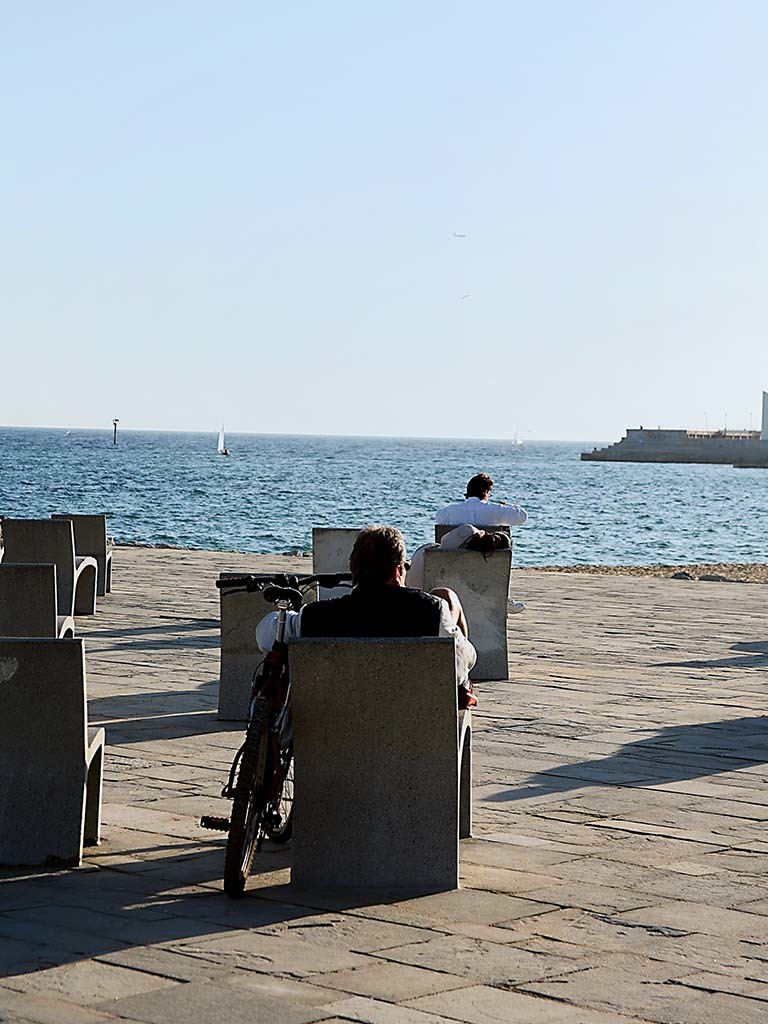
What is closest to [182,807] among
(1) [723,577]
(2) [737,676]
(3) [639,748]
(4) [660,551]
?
(3) [639,748]

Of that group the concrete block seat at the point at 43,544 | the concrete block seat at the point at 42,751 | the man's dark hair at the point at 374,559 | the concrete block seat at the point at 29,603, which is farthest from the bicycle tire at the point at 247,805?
the concrete block seat at the point at 43,544

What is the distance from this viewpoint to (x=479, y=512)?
12.2m

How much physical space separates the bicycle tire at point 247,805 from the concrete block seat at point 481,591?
566 cm

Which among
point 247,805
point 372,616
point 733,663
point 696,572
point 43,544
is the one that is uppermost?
point 372,616

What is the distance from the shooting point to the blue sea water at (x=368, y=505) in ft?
153

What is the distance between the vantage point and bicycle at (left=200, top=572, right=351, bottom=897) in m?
5.44

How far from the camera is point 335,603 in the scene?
5785mm

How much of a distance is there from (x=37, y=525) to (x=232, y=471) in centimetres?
10012

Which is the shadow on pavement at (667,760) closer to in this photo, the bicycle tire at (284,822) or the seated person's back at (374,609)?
the bicycle tire at (284,822)

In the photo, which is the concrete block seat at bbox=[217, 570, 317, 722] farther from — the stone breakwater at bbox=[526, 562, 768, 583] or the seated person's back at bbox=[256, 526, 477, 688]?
the stone breakwater at bbox=[526, 562, 768, 583]

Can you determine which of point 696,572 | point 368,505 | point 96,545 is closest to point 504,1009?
point 96,545

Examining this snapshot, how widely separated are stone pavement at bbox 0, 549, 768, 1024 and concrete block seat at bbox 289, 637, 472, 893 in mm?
164

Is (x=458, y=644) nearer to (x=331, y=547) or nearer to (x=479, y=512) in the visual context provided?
(x=479, y=512)

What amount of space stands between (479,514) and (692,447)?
171 m
